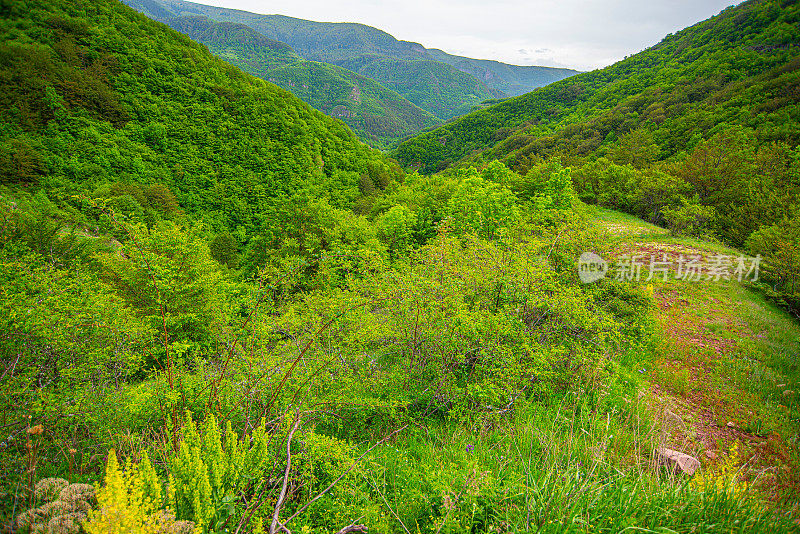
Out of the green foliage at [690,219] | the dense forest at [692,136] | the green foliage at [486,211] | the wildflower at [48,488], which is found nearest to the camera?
the wildflower at [48,488]

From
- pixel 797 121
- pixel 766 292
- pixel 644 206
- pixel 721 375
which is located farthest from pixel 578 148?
pixel 721 375

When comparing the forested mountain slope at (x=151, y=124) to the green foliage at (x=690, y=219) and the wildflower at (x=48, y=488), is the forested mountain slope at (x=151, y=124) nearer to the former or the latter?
the green foliage at (x=690, y=219)

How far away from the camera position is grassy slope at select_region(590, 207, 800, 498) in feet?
16.0

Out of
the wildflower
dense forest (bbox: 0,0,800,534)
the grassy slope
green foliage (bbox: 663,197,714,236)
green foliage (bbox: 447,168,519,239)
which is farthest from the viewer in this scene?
green foliage (bbox: 447,168,519,239)

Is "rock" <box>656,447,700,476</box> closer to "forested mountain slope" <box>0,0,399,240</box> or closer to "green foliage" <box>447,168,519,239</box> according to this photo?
"green foliage" <box>447,168,519,239</box>

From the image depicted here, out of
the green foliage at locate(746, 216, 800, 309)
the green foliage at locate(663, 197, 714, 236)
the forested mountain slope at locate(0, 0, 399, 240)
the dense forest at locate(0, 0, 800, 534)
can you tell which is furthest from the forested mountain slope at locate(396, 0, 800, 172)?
the forested mountain slope at locate(0, 0, 399, 240)

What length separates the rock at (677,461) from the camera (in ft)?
11.6

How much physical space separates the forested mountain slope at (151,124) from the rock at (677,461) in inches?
1368

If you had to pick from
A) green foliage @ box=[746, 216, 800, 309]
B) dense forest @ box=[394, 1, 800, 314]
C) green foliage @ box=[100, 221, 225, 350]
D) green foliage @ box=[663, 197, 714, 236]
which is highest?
dense forest @ box=[394, 1, 800, 314]

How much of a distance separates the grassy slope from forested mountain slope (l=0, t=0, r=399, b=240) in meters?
33.5

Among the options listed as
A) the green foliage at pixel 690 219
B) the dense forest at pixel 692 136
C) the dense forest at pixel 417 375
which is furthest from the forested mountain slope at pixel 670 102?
the dense forest at pixel 417 375

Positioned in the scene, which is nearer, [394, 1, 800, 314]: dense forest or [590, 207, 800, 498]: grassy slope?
[590, 207, 800, 498]: grassy slope

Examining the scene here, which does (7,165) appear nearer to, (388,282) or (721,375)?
(388,282)

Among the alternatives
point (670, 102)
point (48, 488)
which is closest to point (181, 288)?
point (48, 488)
